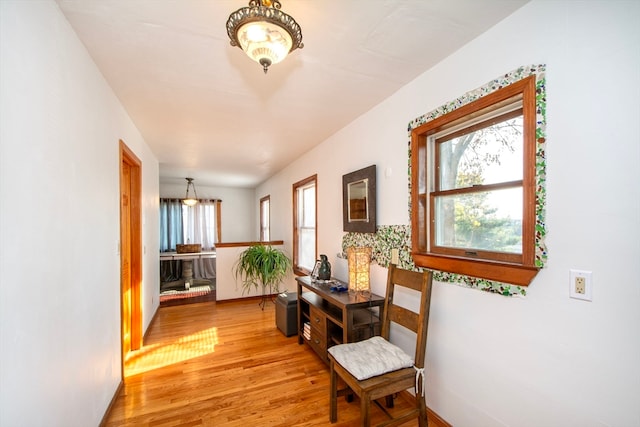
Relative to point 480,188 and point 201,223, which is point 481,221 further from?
point 201,223

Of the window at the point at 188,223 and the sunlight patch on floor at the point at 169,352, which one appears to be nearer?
the sunlight patch on floor at the point at 169,352

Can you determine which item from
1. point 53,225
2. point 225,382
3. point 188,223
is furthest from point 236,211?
point 53,225

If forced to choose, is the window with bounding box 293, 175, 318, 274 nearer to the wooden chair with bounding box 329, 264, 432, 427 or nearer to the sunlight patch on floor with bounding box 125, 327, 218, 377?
the sunlight patch on floor with bounding box 125, 327, 218, 377

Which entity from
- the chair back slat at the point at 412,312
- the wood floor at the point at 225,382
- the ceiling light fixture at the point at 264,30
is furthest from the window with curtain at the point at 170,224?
the ceiling light fixture at the point at 264,30

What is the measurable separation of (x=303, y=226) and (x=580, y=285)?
371cm

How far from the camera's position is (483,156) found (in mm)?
1667

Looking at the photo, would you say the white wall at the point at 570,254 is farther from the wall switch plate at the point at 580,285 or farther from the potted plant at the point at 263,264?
the potted plant at the point at 263,264

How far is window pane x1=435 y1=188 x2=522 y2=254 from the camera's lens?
1.48 meters

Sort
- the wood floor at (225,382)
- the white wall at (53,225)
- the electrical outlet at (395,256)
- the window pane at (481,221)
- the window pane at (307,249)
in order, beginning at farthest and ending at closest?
the window pane at (307,249) → the electrical outlet at (395,256) → the wood floor at (225,382) → the window pane at (481,221) → the white wall at (53,225)

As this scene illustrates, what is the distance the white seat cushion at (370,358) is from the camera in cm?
164

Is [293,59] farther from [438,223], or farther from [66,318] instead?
[66,318]

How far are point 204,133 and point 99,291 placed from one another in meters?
2.00

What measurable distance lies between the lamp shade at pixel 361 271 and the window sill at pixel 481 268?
0.56 meters

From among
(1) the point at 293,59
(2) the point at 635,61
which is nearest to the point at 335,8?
(1) the point at 293,59
